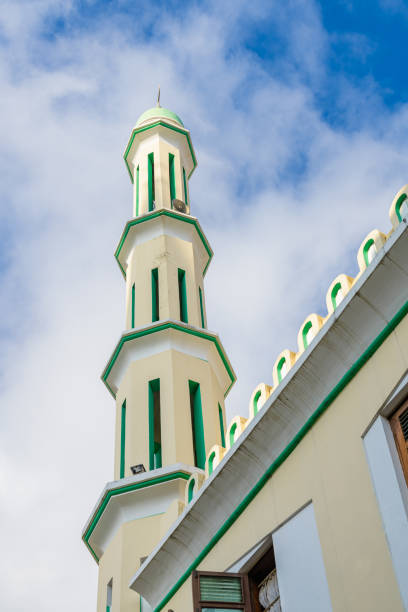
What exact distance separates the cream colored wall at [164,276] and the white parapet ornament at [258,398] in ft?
23.5

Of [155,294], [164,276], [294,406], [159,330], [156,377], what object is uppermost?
[164,276]

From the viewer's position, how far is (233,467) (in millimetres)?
9023

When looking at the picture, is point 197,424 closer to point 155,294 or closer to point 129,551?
point 129,551

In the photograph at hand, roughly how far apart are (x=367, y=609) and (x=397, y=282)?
107 inches

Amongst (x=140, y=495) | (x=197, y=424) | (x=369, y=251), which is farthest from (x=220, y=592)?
(x=197, y=424)

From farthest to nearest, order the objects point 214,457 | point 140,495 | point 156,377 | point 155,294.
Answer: point 155,294, point 156,377, point 140,495, point 214,457

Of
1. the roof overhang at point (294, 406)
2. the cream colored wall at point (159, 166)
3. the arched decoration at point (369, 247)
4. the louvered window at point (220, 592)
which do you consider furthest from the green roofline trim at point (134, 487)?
the cream colored wall at point (159, 166)

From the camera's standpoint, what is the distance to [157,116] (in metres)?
21.8

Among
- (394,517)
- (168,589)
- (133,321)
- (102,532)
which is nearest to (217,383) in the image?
(133,321)

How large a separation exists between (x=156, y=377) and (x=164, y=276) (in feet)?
9.43

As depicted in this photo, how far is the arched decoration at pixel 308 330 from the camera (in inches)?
332

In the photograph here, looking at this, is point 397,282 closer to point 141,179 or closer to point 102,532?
point 102,532

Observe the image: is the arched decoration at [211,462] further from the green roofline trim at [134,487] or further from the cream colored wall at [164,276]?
the cream colored wall at [164,276]

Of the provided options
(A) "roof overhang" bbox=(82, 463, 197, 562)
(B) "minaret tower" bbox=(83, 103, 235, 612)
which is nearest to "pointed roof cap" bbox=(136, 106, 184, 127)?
(B) "minaret tower" bbox=(83, 103, 235, 612)
